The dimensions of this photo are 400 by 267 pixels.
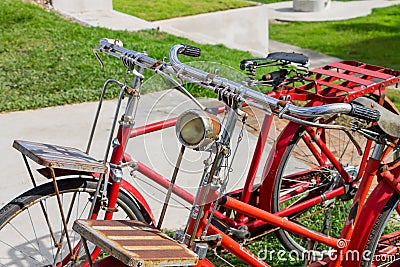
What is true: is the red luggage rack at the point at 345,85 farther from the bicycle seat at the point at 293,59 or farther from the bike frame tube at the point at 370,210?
the bike frame tube at the point at 370,210

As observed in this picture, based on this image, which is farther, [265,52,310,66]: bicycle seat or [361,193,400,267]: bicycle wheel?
[265,52,310,66]: bicycle seat

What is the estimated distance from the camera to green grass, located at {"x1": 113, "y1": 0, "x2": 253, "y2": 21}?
11039 millimetres

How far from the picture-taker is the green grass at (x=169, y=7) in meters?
11.0

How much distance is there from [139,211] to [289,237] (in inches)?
40.4

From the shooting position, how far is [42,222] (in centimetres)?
411

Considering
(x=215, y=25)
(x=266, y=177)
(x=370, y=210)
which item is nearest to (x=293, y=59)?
(x=266, y=177)

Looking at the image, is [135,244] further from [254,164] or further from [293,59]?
[293,59]

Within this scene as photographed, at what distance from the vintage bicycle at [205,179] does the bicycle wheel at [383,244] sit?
4.5 inches

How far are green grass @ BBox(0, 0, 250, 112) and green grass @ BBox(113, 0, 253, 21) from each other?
1917 mm

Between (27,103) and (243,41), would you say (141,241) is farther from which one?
(243,41)

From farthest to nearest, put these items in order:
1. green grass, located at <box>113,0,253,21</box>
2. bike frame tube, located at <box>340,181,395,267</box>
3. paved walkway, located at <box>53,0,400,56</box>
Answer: green grass, located at <box>113,0,253,21</box> < paved walkway, located at <box>53,0,400,56</box> < bike frame tube, located at <box>340,181,395,267</box>

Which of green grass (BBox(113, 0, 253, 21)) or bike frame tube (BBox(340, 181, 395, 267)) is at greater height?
green grass (BBox(113, 0, 253, 21))

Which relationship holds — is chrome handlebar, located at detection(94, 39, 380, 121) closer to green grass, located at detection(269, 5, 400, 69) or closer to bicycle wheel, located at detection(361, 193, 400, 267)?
bicycle wheel, located at detection(361, 193, 400, 267)

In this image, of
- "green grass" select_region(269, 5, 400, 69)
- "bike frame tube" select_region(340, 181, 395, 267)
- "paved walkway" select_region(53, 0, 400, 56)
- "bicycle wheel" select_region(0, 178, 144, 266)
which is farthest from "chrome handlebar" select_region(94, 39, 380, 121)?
"green grass" select_region(269, 5, 400, 69)
